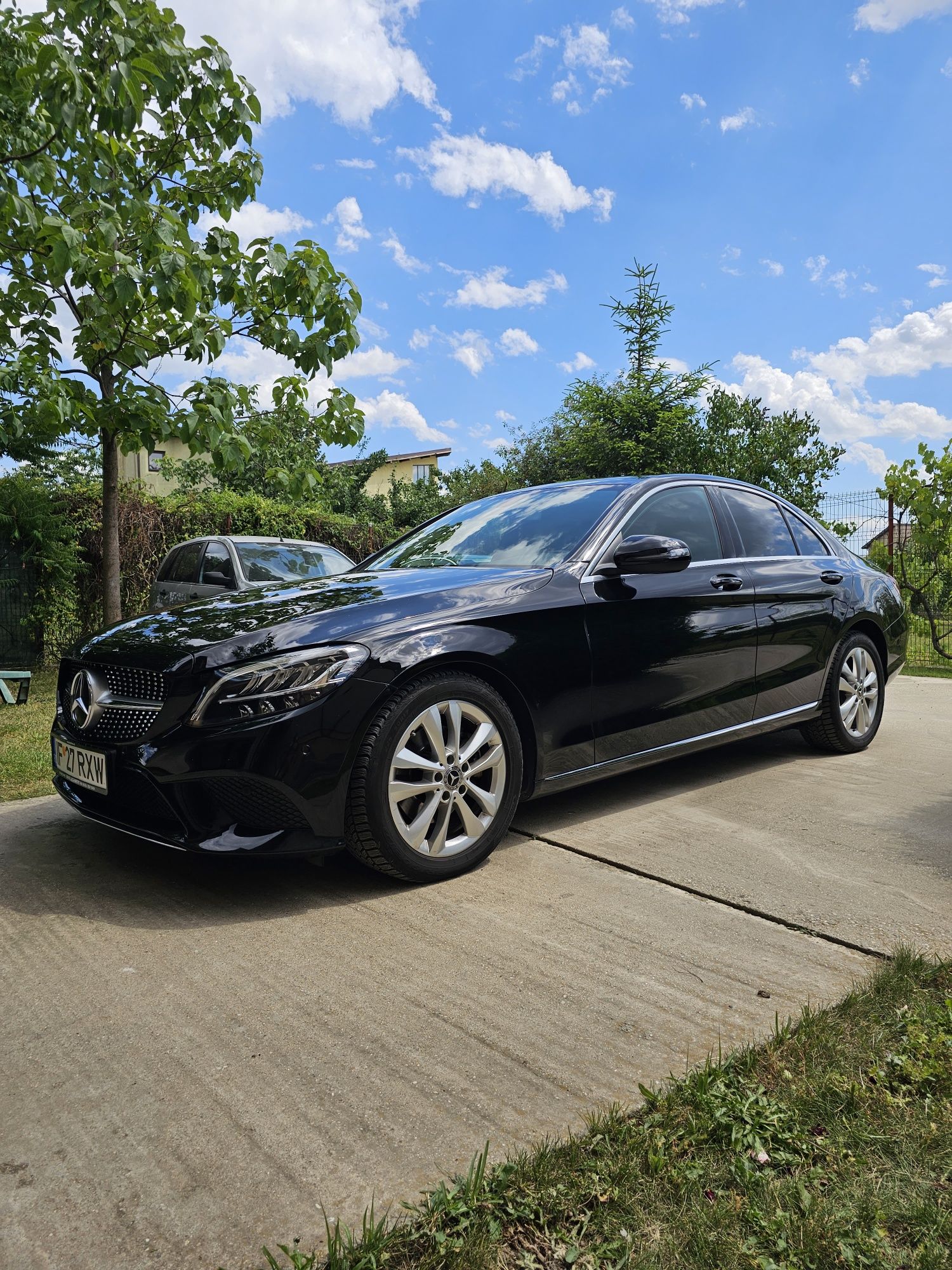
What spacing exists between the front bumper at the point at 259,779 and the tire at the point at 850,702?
10.3 feet

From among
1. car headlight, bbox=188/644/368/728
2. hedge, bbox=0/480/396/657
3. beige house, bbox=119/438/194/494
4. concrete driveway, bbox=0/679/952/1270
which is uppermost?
beige house, bbox=119/438/194/494

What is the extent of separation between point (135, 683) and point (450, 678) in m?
1.08

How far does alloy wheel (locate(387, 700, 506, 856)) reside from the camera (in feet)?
10.0

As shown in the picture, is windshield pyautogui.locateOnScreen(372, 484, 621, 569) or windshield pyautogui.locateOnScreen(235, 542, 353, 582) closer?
windshield pyautogui.locateOnScreen(372, 484, 621, 569)

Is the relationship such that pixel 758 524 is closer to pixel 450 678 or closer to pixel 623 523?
pixel 623 523

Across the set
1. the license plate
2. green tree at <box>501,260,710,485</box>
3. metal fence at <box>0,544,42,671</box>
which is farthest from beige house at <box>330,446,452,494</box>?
the license plate

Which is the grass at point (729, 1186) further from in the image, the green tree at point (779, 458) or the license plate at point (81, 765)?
the green tree at point (779, 458)

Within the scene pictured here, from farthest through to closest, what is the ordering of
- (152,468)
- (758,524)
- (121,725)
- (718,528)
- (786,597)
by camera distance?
(152,468), (758,524), (786,597), (718,528), (121,725)

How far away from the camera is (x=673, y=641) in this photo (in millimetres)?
3973

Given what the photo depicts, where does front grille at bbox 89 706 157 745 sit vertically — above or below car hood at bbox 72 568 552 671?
below

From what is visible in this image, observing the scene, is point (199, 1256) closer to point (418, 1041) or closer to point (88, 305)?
point (418, 1041)

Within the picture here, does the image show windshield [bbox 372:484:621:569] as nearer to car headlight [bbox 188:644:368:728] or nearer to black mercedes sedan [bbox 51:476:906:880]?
black mercedes sedan [bbox 51:476:906:880]

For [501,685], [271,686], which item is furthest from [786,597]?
[271,686]

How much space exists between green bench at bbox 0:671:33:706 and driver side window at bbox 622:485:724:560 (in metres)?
5.93
